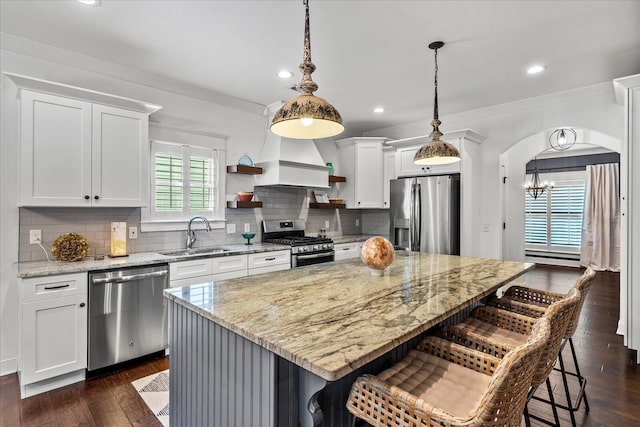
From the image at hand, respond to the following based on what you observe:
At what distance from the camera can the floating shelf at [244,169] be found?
161 inches

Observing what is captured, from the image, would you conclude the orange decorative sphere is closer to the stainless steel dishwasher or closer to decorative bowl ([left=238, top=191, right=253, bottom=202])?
the stainless steel dishwasher

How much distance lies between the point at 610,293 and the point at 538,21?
4.93 metres

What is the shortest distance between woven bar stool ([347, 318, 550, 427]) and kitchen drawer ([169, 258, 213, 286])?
2.30m

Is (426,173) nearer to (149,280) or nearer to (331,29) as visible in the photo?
(331,29)

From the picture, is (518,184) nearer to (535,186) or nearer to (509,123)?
(509,123)

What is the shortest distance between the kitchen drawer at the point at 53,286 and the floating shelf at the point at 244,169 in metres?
1.96

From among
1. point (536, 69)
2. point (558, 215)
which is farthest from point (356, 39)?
point (558, 215)

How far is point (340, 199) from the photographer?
5.49 m

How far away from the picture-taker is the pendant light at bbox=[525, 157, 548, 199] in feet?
25.4

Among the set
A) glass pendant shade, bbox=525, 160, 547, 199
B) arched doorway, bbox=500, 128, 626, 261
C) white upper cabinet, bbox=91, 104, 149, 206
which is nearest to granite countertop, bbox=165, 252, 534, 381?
white upper cabinet, bbox=91, 104, 149, 206

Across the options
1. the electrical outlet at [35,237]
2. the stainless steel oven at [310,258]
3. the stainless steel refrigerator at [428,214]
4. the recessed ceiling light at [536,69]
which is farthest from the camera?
the stainless steel refrigerator at [428,214]

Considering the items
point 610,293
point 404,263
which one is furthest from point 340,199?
point 610,293

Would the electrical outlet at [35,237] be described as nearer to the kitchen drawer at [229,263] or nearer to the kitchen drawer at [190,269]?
the kitchen drawer at [190,269]

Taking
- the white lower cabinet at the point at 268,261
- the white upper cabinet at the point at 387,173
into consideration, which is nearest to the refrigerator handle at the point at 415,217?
the white upper cabinet at the point at 387,173
